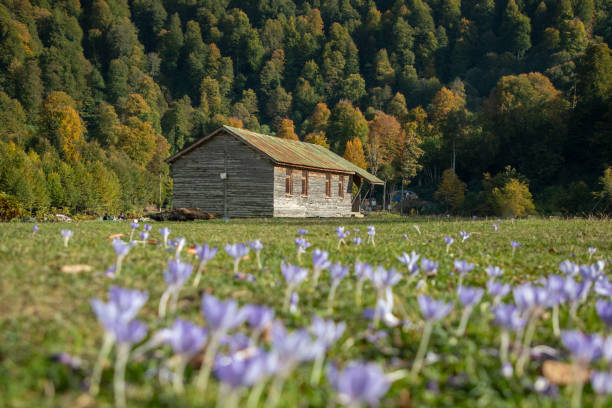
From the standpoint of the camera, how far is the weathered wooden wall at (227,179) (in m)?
27.1

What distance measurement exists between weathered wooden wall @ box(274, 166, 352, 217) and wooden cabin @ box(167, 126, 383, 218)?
0.06 metres

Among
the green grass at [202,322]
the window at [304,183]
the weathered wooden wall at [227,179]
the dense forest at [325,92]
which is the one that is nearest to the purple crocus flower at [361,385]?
the green grass at [202,322]

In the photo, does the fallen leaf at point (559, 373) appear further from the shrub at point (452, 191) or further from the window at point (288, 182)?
the shrub at point (452, 191)

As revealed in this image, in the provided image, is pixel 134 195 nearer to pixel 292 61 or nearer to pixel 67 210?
pixel 67 210

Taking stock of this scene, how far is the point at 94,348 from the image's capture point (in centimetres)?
194

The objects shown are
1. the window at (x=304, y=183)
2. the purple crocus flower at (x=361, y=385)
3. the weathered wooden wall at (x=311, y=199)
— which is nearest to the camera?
the purple crocus flower at (x=361, y=385)

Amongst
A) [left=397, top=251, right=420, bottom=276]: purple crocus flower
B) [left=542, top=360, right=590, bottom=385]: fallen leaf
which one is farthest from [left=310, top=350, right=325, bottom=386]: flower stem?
[left=397, top=251, right=420, bottom=276]: purple crocus flower

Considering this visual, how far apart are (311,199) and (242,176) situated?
558 centimetres

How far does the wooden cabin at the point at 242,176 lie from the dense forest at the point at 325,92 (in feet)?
30.7

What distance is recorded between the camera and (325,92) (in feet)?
438

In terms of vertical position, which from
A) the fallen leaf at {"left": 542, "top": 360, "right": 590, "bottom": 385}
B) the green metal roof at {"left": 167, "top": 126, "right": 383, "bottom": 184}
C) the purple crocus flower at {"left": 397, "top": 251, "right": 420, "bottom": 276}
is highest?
the green metal roof at {"left": 167, "top": 126, "right": 383, "bottom": 184}

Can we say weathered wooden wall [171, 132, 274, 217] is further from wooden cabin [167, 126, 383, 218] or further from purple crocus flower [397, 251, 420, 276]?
purple crocus flower [397, 251, 420, 276]

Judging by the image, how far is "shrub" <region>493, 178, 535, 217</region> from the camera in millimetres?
39719

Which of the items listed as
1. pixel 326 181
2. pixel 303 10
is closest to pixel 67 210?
pixel 326 181
